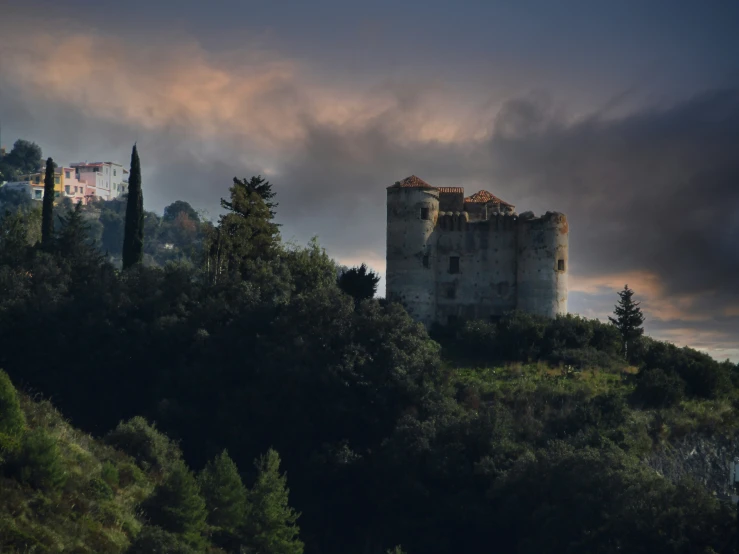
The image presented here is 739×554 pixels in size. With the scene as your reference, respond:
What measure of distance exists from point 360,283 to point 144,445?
20.9m

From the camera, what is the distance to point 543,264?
217 ft

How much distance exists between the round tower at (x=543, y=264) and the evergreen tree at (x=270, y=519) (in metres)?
23.8

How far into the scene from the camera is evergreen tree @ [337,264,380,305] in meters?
68.4

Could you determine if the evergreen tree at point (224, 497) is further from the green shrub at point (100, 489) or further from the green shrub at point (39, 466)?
the green shrub at point (39, 466)

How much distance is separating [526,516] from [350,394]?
12094 mm

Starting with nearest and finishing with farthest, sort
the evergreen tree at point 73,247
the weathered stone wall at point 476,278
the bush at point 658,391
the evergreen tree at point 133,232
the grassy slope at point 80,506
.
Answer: the grassy slope at point 80,506
the bush at point 658,391
the weathered stone wall at point 476,278
the evergreen tree at point 73,247
the evergreen tree at point 133,232

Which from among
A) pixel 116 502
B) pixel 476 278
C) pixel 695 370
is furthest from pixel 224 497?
pixel 695 370

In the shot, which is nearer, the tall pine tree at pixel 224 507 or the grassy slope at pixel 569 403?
the tall pine tree at pixel 224 507

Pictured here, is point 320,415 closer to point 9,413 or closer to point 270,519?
point 270,519

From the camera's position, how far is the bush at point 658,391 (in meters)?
57.3

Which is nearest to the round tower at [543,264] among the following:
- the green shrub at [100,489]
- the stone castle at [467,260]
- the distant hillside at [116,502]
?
the stone castle at [467,260]

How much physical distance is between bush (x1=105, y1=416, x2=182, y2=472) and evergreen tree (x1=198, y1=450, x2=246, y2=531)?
4.78 metres

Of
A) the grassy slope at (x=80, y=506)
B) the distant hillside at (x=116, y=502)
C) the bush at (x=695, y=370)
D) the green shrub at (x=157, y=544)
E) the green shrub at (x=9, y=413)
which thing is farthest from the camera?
the bush at (x=695, y=370)

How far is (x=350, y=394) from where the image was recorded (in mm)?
54625
